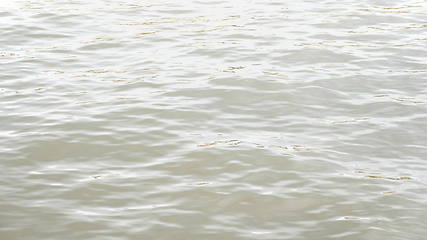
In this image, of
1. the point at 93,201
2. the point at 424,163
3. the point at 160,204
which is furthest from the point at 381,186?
the point at 93,201

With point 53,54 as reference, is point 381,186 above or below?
below

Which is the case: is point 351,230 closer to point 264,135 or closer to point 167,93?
point 264,135

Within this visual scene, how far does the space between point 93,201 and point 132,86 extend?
231cm

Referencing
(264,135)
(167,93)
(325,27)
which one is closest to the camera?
(264,135)

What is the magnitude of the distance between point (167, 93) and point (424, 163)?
8.79 ft

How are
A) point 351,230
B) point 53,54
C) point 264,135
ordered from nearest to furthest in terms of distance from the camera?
point 351,230, point 264,135, point 53,54

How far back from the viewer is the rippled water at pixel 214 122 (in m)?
4.73

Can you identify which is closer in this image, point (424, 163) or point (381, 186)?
point (381, 186)

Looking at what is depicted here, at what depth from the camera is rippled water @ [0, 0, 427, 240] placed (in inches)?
186

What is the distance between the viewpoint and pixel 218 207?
4855 mm

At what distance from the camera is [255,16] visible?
9.34m

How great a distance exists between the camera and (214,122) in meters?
6.23

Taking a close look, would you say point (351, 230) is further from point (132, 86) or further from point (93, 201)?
point (132, 86)

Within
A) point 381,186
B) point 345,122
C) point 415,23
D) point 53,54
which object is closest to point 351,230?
point 381,186
